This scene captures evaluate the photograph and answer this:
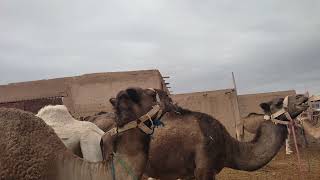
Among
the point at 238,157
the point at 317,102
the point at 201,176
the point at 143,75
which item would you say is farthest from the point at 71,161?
the point at 317,102

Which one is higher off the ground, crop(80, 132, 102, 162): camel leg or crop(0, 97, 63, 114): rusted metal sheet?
crop(0, 97, 63, 114): rusted metal sheet

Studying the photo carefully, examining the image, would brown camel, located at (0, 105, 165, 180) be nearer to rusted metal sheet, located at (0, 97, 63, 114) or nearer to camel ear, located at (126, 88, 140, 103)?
camel ear, located at (126, 88, 140, 103)

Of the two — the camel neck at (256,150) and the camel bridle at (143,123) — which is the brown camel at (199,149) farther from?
the camel bridle at (143,123)

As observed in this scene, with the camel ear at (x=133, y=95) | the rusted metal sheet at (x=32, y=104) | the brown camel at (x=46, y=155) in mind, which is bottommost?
the brown camel at (x=46, y=155)

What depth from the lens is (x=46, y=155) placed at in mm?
4629

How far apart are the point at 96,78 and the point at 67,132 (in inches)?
609

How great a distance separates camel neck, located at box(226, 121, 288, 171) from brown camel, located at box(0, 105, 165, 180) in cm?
380

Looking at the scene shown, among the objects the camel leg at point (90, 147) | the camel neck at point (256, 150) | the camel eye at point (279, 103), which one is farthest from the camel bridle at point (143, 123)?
the camel eye at point (279, 103)

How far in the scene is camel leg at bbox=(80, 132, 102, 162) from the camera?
632cm

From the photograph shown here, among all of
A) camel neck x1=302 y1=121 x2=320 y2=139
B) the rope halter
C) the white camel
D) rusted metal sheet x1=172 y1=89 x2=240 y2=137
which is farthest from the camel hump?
rusted metal sheet x1=172 y1=89 x2=240 y2=137

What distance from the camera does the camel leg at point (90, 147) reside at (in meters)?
6.32

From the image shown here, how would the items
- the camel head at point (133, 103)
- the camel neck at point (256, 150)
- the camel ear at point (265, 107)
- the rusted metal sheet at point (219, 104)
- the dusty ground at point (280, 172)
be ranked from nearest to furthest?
the camel head at point (133, 103) → the camel neck at point (256, 150) → the camel ear at point (265, 107) → the dusty ground at point (280, 172) → the rusted metal sheet at point (219, 104)

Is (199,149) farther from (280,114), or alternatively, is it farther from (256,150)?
(280,114)

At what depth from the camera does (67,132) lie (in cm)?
655
